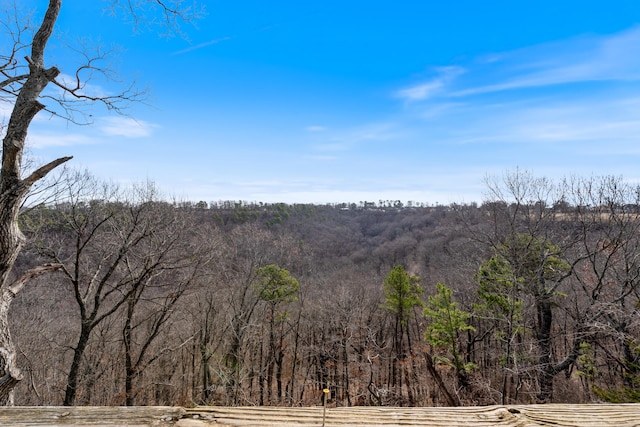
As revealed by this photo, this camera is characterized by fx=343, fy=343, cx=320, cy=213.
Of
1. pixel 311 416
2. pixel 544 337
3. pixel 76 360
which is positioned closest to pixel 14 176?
pixel 311 416

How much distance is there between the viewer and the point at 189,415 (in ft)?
3.33

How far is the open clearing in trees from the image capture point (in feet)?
3.16

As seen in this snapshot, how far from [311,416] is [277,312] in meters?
19.5

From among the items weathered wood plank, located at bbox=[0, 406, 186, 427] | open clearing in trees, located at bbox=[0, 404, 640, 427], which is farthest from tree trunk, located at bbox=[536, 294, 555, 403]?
weathered wood plank, located at bbox=[0, 406, 186, 427]

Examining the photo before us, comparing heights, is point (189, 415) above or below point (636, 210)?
below

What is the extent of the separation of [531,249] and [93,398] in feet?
56.0

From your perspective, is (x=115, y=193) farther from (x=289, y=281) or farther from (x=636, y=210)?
(x=636, y=210)

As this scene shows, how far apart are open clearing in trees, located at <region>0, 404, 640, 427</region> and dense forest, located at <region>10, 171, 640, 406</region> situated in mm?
7782

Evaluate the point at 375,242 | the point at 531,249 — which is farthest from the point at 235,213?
the point at 531,249

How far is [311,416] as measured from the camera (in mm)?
1004

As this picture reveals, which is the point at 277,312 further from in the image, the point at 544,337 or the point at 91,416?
the point at 91,416

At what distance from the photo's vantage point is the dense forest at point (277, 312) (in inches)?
367

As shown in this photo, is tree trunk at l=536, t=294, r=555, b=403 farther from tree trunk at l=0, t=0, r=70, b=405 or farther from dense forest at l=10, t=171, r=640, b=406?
tree trunk at l=0, t=0, r=70, b=405

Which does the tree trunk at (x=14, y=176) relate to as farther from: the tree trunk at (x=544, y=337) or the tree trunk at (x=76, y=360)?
the tree trunk at (x=544, y=337)
